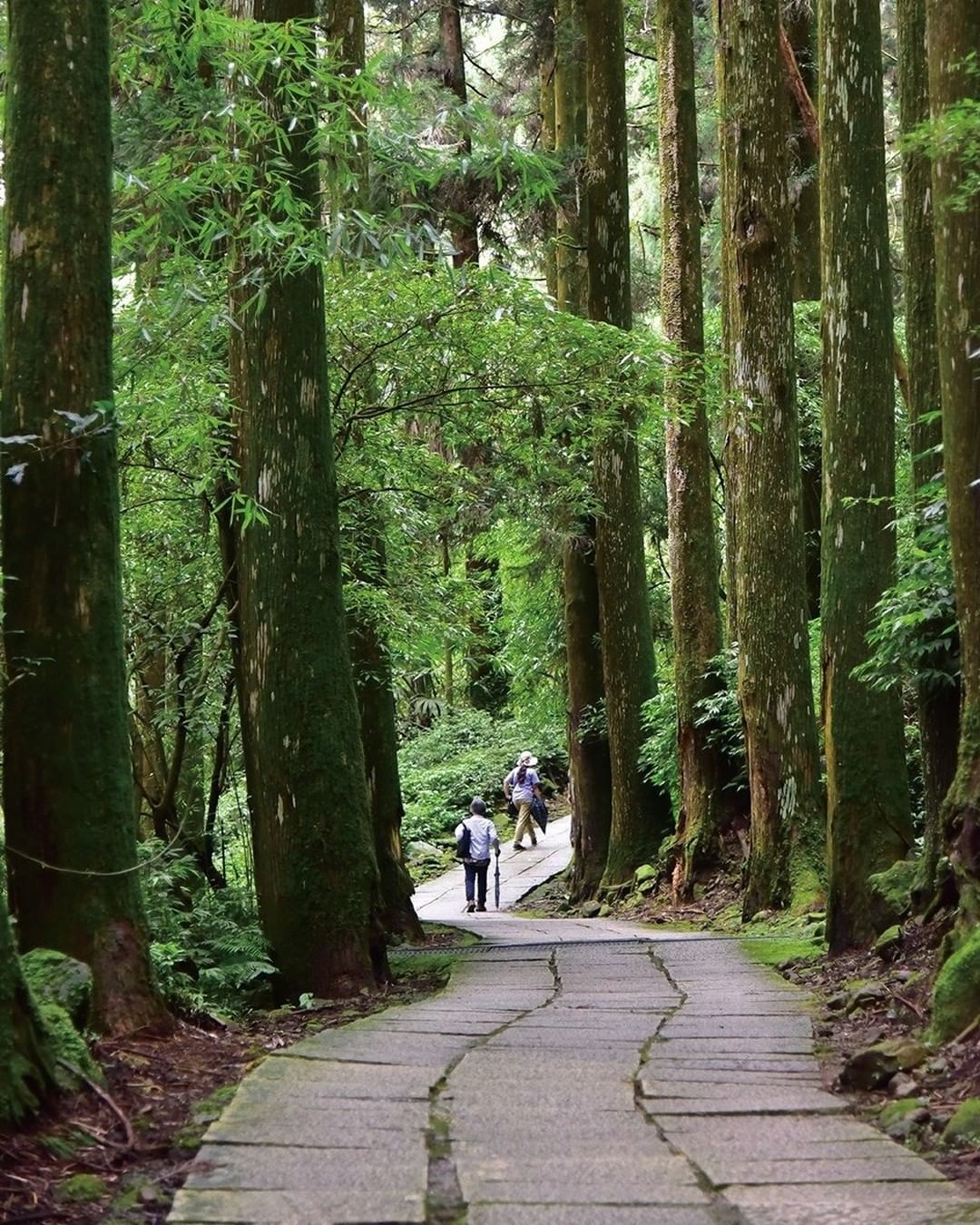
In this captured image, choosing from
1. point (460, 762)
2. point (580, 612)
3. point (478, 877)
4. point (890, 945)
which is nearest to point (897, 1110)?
point (890, 945)

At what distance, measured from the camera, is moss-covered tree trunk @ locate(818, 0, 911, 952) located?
9.20 metres

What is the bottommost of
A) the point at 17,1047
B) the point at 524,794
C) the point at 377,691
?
the point at 524,794

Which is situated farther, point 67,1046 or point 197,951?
point 197,951

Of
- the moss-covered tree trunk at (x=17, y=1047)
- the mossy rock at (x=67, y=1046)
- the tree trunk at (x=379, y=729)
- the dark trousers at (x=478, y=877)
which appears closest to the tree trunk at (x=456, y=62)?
the dark trousers at (x=478, y=877)

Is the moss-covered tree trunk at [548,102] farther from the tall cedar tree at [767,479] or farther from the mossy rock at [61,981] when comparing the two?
the mossy rock at [61,981]

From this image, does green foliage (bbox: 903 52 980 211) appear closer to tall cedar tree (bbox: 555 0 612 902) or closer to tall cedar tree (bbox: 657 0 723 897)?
tall cedar tree (bbox: 657 0 723 897)

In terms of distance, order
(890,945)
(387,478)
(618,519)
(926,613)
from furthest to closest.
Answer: (618,519)
(387,478)
(890,945)
(926,613)

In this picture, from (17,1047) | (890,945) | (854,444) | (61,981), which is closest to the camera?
(17,1047)

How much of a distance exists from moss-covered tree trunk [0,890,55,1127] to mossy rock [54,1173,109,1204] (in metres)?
0.33

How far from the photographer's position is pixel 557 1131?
4285 millimetres

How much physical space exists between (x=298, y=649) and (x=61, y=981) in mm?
3654

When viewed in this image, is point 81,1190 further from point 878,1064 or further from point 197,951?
point 197,951

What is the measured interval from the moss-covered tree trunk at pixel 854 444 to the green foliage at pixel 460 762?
20.3 m

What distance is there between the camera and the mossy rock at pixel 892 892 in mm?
8383
